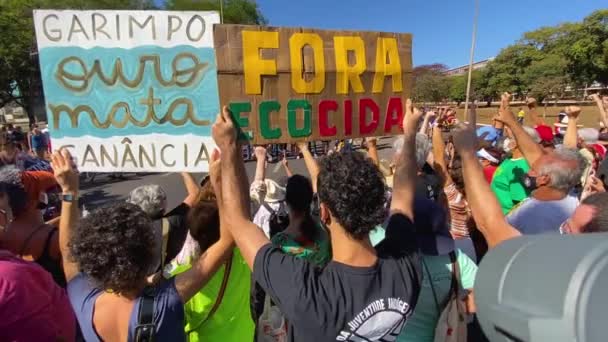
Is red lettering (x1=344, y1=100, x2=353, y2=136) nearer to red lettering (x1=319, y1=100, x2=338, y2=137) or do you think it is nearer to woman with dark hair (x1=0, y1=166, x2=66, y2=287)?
red lettering (x1=319, y1=100, x2=338, y2=137)

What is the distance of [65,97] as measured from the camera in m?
2.02

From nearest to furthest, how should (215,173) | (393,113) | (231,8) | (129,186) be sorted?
(215,173) → (393,113) → (129,186) → (231,8)

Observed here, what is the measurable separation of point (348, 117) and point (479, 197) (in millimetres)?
897

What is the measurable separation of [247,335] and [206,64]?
1482 mm

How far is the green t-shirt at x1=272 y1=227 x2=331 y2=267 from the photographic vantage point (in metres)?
1.82

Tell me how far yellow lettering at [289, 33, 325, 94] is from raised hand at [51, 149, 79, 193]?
1.19 meters

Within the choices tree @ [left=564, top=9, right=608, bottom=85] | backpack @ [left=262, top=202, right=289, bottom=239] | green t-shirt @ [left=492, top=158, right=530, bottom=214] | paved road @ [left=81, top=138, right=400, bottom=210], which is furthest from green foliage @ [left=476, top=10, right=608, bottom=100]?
backpack @ [left=262, top=202, right=289, bottom=239]

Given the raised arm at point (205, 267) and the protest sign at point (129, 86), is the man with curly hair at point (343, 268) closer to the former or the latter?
the raised arm at point (205, 267)


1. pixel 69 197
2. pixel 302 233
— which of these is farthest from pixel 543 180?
pixel 69 197

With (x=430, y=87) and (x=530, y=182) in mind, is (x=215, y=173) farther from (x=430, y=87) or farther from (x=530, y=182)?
(x=430, y=87)

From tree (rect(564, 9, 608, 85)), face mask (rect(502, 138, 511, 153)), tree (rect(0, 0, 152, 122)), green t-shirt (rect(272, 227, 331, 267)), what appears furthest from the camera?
tree (rect(564, 9, 608, 85))

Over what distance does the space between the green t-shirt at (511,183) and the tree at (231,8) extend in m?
26.0

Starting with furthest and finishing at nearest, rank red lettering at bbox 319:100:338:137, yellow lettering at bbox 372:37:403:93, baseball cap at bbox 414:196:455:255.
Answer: yellow lettering at bbox 372:37:403:93
red lettering at bbox 319:100:338:137
baseball cap at bbox 414:196:455:255

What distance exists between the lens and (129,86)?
2033 mm
